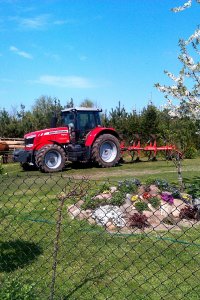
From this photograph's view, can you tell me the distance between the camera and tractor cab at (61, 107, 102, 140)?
15363 mm

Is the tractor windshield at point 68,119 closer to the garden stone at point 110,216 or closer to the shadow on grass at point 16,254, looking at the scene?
the garden stone at point 110,216

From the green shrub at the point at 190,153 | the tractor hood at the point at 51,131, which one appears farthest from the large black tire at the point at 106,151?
the green shrub at the point at 190,153

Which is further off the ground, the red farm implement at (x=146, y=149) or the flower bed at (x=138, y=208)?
the red farm implement at (x=146, y=149)

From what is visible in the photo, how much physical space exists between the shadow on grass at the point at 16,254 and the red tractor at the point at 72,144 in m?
8.79

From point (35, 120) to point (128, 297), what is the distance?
2184 centimetres

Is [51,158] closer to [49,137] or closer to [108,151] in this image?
[49,137]

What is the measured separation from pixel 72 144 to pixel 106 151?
56.0 inches

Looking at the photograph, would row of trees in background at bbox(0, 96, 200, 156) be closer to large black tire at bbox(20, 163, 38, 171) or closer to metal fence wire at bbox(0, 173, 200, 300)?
large black tire at bbox(20, 163, 38, 171)

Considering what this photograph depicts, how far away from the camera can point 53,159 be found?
15.0 m

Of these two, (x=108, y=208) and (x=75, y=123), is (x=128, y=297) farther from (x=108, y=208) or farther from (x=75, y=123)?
(x=75, y=123)

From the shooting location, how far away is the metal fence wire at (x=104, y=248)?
427cm

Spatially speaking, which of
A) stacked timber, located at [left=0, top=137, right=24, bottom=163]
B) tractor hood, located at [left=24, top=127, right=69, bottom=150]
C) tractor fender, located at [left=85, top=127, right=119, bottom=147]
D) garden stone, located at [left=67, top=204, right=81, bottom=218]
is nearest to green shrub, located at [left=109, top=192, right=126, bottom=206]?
garden stone, located at [left=67, top=204, right=81, bottom=218]

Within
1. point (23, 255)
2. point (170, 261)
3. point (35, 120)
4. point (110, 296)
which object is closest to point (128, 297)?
point (110, 296)

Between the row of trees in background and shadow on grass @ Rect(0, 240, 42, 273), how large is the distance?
11039 mm
